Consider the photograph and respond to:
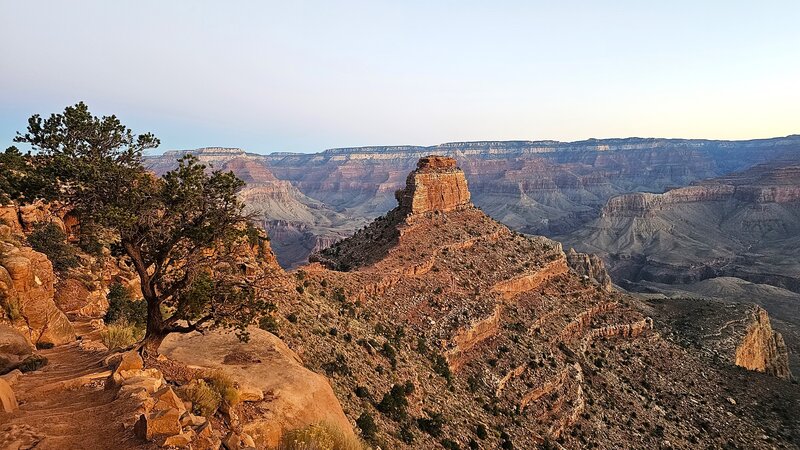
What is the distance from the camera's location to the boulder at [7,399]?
37.6 ft

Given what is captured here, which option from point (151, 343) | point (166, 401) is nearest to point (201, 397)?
point (166, 401)

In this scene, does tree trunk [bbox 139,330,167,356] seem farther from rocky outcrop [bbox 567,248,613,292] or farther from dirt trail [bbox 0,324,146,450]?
rocky outcrop [bbox 567,248,613,292]

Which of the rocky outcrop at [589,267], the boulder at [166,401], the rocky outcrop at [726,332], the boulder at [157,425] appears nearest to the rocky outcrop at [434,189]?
the rocky outcrop at [726,332]

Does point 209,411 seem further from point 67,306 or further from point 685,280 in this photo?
point 685,280

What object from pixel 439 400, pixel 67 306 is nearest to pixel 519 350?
pixel 439 400

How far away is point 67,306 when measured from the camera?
23328mm

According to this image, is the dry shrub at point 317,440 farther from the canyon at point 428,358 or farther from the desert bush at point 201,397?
the desert bush at point 201,397

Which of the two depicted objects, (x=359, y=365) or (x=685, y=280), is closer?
(x=359, y=365)

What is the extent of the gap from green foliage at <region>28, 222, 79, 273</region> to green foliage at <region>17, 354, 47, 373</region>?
39.3 feet

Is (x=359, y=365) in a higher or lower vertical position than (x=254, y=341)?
lower

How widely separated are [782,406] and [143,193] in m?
57.0

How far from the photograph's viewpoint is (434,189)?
59.1 m

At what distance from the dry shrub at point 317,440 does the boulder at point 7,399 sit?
6558 millimetres

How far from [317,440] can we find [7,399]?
7672mm
